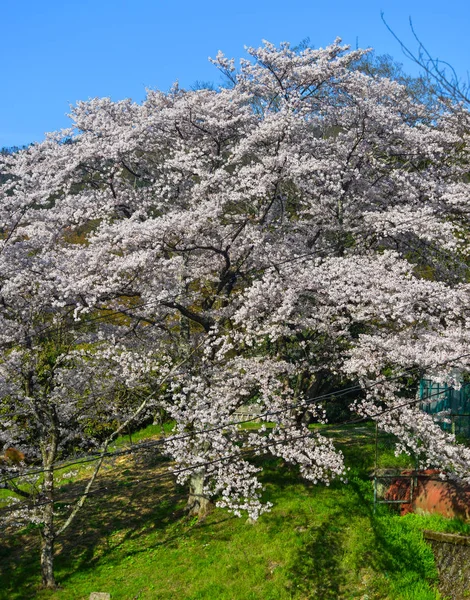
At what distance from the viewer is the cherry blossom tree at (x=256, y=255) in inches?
522

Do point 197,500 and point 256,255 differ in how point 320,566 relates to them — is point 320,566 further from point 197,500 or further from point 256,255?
point 256,255

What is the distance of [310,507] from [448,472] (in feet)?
10.9

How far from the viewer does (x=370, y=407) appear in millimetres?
13555

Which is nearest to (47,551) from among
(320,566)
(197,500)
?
(197,500)

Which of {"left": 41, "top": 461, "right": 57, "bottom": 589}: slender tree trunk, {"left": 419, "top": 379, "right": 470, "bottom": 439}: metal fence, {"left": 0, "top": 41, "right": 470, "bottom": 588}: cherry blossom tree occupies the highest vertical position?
{"left": 0, "top": 41, "right": 470, "bottom": 588}: cherry blossom tree

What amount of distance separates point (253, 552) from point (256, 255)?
680 cm

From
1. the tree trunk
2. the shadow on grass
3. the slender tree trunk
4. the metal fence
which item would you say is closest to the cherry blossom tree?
the tree trunk

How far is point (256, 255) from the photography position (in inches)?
575

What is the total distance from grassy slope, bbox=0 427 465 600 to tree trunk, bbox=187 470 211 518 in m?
0.26

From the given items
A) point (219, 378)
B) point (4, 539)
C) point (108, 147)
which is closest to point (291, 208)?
point (108, 147)

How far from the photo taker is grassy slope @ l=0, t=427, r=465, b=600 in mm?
12023

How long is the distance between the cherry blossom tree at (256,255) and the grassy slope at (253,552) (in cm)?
78

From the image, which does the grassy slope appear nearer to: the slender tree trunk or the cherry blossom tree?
the slender tree trunk

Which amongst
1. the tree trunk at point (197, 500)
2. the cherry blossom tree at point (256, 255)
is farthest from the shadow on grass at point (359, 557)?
the tree trunk at point (197, 500)
